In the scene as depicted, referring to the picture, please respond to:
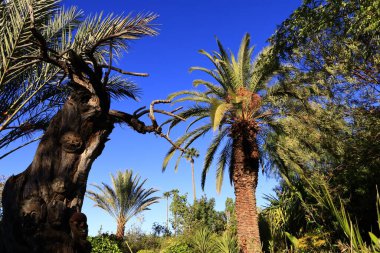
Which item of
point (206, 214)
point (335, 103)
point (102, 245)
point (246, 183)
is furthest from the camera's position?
point (206, 214)

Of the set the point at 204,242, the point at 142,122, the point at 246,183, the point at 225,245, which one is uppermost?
the point at 246,183

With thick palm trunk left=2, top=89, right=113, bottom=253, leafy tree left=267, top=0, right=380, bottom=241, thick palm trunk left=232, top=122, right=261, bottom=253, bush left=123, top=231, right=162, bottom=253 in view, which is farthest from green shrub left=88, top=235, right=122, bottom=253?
bush left=123, top=231, right=162, bottom=253

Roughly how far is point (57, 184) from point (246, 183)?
11131 mm

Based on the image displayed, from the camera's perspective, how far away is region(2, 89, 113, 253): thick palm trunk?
106 inches

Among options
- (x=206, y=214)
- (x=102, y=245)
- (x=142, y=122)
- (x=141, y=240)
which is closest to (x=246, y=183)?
(x=102, y=245)

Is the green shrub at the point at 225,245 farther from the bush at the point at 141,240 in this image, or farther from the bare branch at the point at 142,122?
the bush at the point at 141,240

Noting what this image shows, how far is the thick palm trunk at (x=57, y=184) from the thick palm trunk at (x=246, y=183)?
33.5ft

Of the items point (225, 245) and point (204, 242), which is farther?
point (204, 242)

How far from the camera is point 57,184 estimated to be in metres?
2.87

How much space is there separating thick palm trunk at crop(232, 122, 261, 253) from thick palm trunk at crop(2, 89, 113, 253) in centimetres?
1021

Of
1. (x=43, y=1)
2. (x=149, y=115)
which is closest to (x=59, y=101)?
(x=43, y=1)

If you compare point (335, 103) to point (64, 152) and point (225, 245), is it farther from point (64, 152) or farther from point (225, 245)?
point (64, 152)

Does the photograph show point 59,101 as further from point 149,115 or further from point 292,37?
point 292,37

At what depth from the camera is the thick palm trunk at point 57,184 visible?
2.71m
